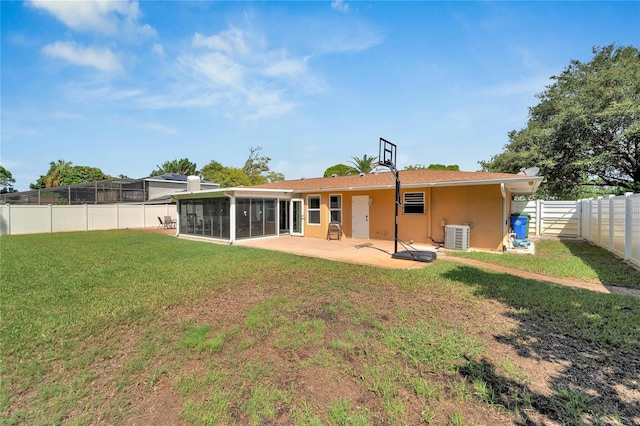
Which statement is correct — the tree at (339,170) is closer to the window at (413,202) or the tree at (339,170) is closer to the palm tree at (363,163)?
the palm tree at (363,163)

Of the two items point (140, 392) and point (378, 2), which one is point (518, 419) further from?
point (378, 2)

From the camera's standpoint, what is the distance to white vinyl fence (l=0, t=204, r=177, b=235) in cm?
1662

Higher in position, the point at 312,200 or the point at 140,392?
the point at 312,200

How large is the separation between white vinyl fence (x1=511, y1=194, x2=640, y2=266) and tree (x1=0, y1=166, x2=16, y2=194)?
61186 millimetres

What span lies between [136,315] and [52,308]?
157 centimetres

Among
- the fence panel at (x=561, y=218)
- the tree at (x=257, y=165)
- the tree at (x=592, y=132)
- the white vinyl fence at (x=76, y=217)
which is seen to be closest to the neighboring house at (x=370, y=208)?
the fence panel at (x=561, y=218)

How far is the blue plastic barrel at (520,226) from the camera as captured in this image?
37.2 feet

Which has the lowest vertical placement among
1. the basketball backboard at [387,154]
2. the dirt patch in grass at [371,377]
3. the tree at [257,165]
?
the dirt patch in grass at [371,377]

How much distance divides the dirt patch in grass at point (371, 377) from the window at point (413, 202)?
7.49 meters

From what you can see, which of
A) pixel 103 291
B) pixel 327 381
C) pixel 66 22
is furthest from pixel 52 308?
pixel 66 22

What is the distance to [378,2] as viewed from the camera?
27.6 feet

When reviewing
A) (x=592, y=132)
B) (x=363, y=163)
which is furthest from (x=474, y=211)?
(x=363, y=163)

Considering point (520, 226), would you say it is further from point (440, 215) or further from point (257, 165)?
point (257, 165)

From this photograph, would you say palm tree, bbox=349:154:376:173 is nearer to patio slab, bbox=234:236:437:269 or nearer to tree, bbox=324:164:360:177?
tree, bbox=324:164:360:177
